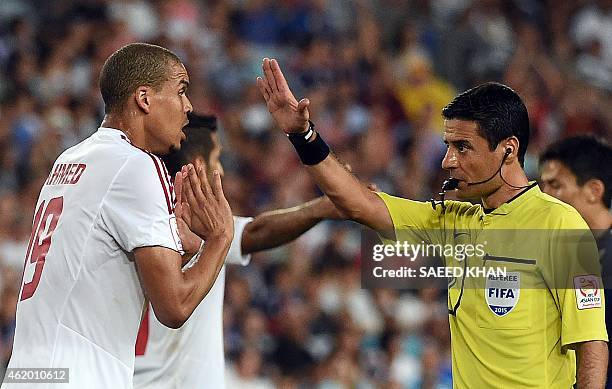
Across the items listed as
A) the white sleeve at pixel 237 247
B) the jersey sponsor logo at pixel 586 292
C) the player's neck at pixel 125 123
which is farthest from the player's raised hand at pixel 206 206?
the white sleeve at pixel 237 247

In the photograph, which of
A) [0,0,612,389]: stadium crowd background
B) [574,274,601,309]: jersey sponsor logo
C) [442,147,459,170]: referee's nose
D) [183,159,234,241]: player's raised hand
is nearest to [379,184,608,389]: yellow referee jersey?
[574,274,601,309]: jersey sponsor logo

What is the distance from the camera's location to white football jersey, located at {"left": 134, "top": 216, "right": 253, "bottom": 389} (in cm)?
513

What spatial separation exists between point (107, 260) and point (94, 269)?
0.06 m

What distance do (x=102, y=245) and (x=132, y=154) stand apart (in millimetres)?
361

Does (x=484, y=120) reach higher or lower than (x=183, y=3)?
lower

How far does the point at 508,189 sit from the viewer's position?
4453mm

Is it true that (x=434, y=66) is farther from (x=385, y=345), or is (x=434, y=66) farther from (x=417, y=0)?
(x=385, y=345)

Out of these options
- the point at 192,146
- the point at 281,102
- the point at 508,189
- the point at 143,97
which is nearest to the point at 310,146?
the point at 281,102

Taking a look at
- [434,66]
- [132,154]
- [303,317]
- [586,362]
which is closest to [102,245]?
[132,154]

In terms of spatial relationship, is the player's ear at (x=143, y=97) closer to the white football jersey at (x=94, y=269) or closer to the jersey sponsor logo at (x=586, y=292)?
the white football jersey at (x=94, y=269)

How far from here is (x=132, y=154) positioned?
12.7 feet

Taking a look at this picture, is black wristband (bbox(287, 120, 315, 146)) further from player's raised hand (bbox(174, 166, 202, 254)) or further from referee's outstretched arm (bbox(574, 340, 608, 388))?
referee's outstretched arm (bbox(574, 340, 608, 388))

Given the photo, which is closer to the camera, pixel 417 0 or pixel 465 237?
pixel 465 237

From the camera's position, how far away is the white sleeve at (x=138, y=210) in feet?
12.3
